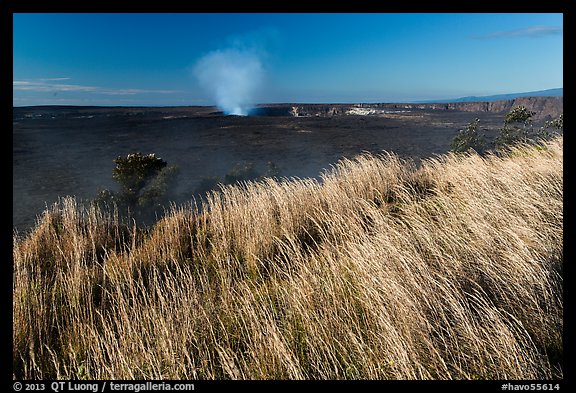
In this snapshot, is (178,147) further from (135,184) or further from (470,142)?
(470,142)

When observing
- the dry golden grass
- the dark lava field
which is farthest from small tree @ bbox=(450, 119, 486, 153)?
the dry golden grass

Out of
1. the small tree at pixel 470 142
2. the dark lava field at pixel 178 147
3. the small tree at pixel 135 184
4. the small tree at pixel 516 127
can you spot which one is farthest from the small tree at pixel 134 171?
the small tree at pixel 516 127

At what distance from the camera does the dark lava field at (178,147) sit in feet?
68.3

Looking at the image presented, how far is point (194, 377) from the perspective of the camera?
216 centimetres

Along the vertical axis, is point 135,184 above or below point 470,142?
below

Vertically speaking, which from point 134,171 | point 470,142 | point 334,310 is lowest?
point 334,310

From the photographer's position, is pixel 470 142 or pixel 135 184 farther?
pixel 470 142

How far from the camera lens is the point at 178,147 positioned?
3384 centimetres

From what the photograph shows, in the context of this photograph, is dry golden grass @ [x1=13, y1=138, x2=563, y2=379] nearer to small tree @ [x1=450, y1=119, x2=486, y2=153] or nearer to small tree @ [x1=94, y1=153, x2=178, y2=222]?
small tree @ [x1=94, y1=153, x2=178, y2=222]

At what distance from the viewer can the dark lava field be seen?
68.3 ft

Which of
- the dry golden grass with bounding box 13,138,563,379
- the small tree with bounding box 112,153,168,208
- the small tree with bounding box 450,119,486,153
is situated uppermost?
the small tree with bounding box 450,119,486,153

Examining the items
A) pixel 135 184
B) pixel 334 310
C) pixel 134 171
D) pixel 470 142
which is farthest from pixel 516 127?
pixel 135 184

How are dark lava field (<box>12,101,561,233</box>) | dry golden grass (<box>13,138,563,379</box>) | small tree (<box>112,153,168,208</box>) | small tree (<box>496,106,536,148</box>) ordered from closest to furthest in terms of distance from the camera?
dry golden grass (<box>13,138,563,379</box>)
small tree (<box>112,153,168,208</box>)
small tree (<box>496,106,536,148</box>)
dark lava field (<box>12,101,561,233</box>)
